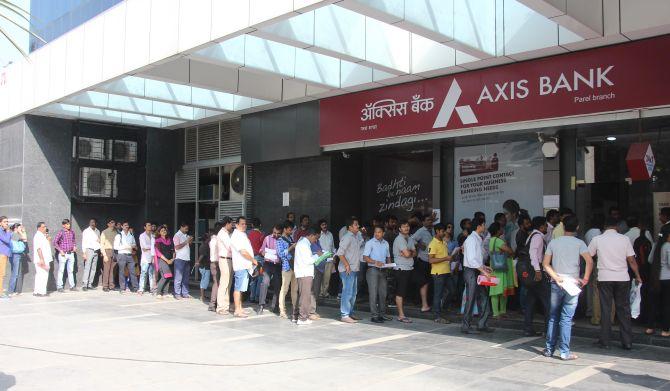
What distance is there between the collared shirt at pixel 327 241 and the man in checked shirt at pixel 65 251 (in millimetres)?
6789

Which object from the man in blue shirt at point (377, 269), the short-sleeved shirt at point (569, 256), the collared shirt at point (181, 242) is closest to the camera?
the short-sleeved shirt at point (569, 256)

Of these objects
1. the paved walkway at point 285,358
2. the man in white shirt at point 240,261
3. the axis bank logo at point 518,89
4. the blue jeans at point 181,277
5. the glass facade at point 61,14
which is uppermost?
the glass facade at point 61,14

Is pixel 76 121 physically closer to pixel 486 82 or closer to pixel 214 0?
pixel 214 0

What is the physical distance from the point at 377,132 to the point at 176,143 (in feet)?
27.0

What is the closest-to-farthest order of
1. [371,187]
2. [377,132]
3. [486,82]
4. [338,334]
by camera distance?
1. [338,334]
2. [486,82]
3. [377,132]
4. [371,187]

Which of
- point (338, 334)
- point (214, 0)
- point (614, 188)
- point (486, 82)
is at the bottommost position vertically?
point (338, 334)

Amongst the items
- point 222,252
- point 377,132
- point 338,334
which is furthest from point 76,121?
point 338,334

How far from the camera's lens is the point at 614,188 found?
10.6 metres

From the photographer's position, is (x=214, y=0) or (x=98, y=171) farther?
(x=98, y=171)

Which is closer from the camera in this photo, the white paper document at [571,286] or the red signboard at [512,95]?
the white paper document at [571,286]

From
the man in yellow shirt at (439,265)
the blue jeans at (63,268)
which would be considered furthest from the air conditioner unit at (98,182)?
the man in yellow shirt at (439,265)

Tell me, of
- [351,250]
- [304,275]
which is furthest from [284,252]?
[351,250]

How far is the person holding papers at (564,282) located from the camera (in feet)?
23.8

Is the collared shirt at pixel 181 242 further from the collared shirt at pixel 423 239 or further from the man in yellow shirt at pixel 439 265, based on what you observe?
the man in yellow shirt at pixel 439 265
